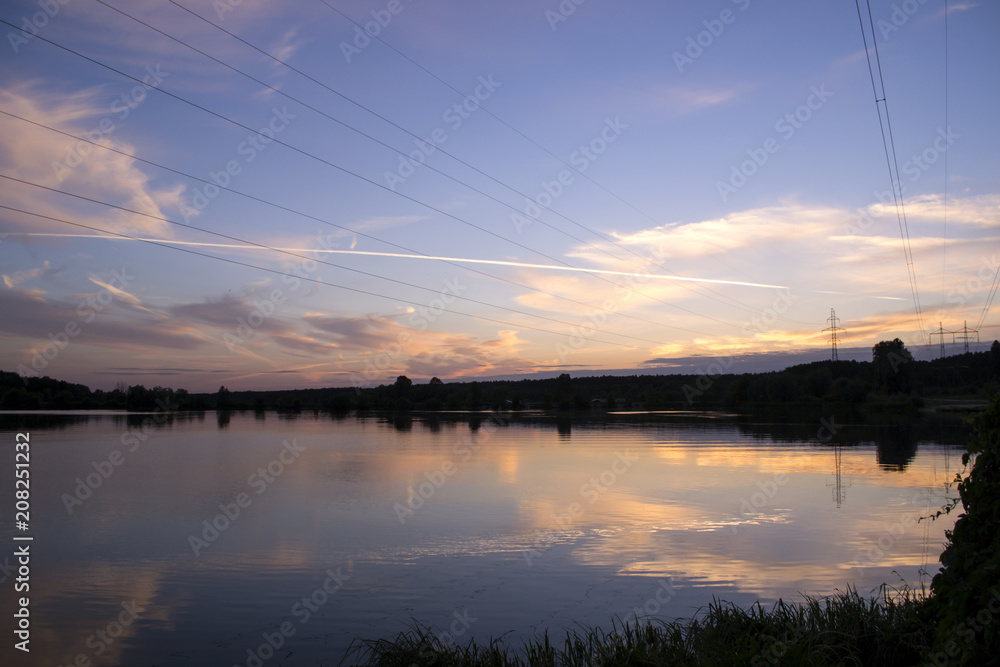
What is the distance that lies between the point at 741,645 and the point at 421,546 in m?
8.57

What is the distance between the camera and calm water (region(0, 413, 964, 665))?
31.3 feet

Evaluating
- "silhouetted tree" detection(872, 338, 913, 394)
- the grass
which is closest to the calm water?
the grass

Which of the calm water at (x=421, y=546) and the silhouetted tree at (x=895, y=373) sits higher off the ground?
the silhouetted tree at (x=895, y=373)

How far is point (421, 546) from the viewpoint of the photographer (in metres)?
14.1

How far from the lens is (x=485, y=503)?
1955cm

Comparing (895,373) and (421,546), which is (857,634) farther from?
(895,373)

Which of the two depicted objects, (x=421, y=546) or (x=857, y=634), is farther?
(x=421, y=546)

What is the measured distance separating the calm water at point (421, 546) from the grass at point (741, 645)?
155cm

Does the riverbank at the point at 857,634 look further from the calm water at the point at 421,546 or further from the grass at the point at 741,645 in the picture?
the calm water at the point at 421,546

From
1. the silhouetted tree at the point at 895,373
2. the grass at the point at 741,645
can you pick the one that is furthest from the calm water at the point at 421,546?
the silhouetted tree at the point at 895,373

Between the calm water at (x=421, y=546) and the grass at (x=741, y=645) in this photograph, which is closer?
the grass at (x=741, y=645)

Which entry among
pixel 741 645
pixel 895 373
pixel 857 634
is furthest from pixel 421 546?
pixel 895 373

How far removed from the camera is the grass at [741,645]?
6.45 m

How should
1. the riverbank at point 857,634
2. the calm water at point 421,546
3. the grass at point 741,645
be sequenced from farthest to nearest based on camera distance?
the calm water at point 421,546, the grass at point 741,645, the riverbank at point 857,634
